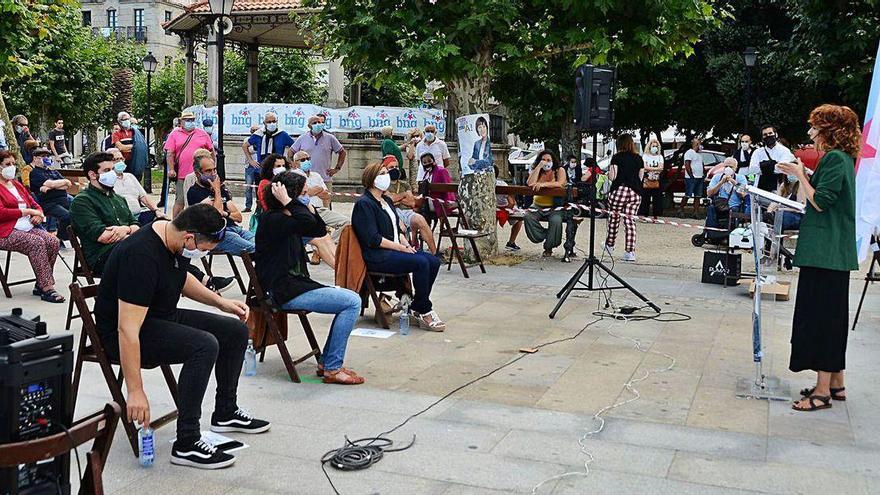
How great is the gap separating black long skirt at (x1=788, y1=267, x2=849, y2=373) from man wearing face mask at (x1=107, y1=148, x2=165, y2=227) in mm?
6156

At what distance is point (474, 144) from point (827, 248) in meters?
7.15

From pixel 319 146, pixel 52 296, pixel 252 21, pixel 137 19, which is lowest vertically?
pixel 52 296

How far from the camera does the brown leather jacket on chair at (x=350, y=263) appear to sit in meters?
8.25

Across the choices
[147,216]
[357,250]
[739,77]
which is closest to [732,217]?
[357,250]

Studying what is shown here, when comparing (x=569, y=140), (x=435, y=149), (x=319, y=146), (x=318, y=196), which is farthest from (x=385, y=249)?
(x=569, y=140)

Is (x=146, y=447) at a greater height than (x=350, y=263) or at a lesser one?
lesser

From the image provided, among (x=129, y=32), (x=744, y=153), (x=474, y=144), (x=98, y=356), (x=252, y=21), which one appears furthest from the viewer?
(x=129, y=32)

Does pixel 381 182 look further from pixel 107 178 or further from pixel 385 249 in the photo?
pixel 107 178

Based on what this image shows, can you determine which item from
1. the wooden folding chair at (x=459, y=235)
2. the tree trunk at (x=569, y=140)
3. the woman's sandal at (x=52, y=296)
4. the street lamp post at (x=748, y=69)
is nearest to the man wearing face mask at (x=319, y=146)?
the wooden folding chair at (x=459, y=235)

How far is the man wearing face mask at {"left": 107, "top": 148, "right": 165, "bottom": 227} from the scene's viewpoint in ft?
32.2

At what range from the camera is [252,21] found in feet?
87.1

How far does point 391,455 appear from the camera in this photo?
17.0 feet

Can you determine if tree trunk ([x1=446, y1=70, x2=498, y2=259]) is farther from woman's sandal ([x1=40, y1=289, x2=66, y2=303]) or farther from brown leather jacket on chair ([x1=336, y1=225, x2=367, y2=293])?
woman's sandal ([x1=40, y1=289, x2=66, y2=303])

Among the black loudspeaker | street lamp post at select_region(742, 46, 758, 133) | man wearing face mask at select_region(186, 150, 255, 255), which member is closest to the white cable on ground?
the black loudspeaker
